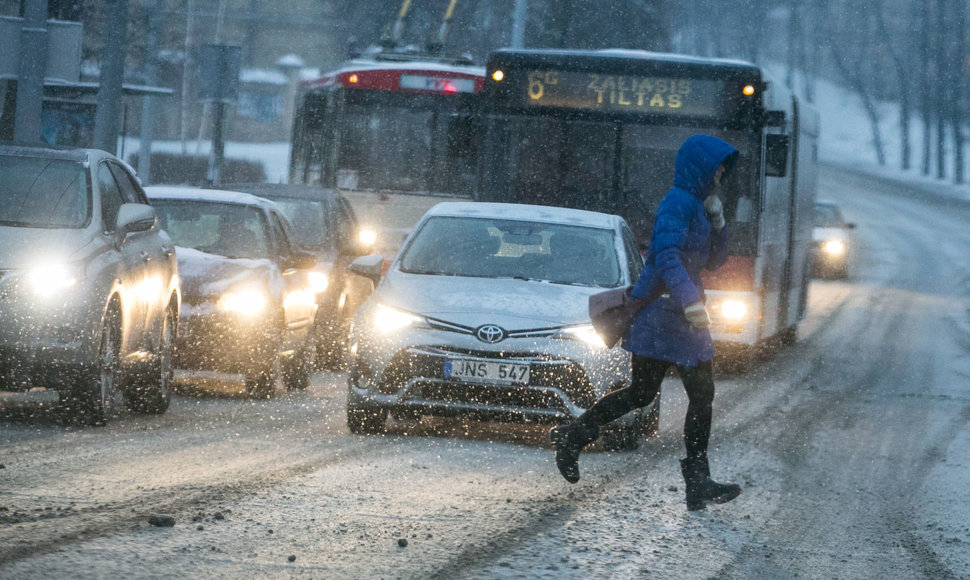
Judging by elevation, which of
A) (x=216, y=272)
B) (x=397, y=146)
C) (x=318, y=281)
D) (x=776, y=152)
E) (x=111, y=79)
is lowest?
(x=318, y=281)

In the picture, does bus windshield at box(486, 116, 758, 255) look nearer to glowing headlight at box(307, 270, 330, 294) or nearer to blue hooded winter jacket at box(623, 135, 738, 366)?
glowing headlight at box(307, 270, 330, 294)

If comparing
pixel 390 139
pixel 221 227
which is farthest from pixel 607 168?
pixel 390 139

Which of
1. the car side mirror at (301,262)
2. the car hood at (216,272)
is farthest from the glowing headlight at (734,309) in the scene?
the car hood at (216,272)

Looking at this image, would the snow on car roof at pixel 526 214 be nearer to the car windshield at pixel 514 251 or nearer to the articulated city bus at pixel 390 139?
the car windshield at pixel 514 251

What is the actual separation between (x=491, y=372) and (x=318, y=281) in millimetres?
5371

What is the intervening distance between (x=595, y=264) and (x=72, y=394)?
3.59 metres

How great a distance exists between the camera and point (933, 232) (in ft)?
197

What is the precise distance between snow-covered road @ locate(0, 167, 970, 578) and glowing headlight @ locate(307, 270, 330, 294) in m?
1.23

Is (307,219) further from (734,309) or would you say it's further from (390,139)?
(390,139)

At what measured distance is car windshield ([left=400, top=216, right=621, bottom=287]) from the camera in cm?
1091

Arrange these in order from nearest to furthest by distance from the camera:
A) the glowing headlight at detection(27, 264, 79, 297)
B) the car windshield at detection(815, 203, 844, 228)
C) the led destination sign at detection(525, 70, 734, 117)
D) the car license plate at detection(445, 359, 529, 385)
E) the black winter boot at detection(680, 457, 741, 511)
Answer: the black winter boot at detection(680, 457, 741, 511) → the glowing headlight at detection(27, 264, 79, 297) → the car license plate at detection(445, 359, 529, 385) → the led destination sign at detection(525, 70, 734, 117) → the car windshield at detection(815, 203, 844, 228)

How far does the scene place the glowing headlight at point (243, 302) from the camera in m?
12.5

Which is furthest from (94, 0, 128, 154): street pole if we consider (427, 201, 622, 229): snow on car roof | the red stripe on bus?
(427, 201, 622, 229): snow on car roof

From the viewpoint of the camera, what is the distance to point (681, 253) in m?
7.46
